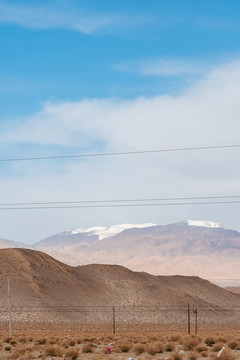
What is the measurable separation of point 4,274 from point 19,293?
35.1 ft

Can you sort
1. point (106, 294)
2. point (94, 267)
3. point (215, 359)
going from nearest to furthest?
point (215, 359)
point (106, 294)
point (94, 267)

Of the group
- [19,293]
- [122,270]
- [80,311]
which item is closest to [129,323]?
[80,311]

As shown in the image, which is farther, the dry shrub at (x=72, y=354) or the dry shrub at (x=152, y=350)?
the dry shrub at (x=152, y=350)

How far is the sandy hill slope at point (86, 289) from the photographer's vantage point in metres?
143

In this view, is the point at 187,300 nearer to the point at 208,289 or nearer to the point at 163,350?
the point at 208,289

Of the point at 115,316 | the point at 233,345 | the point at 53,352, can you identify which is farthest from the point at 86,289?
the point at 53,352

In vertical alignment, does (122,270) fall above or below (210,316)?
above

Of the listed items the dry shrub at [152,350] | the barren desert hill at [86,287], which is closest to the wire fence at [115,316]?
the barren desert hill at [86,287]

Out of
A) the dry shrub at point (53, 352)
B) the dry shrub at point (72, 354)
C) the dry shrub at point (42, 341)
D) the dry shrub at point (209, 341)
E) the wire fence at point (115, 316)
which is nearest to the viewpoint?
the dry shrub at point (72, 354)

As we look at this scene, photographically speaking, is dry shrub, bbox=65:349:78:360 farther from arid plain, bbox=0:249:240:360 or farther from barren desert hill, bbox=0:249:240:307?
barren desert hill, bbox=0:249:240:307

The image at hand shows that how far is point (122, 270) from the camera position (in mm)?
187375

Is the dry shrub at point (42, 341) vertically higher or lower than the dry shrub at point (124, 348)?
lower

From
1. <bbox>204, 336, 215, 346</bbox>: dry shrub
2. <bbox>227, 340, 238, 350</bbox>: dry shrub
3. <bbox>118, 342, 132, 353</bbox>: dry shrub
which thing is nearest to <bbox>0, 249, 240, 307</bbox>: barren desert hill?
<bbox>204, 336, 215, 346</bbox>: dry shrub

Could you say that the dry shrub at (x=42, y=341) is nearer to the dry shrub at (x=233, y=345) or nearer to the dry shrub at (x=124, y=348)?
the dry shrub at (x=124, y=348)
